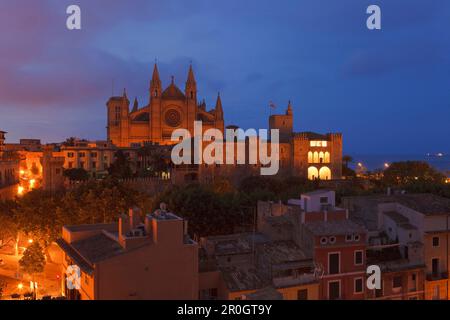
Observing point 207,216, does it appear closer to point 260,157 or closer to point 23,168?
point 260,157

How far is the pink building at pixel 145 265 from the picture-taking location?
15.2 metres

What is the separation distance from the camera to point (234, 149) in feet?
185

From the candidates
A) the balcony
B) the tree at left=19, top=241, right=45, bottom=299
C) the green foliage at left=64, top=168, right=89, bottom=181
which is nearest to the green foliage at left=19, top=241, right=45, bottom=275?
the tree at left=19, top=241, right=45, bottom=299

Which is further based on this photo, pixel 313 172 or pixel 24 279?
pixel 313 172

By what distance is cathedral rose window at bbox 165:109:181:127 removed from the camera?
75.4 meters

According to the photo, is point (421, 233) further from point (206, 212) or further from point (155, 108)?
point (155, 108)

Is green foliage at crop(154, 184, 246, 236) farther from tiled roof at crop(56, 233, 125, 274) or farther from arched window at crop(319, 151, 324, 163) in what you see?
arched window at crop(319, 151, 324, 163)

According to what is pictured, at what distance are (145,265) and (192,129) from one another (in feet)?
199

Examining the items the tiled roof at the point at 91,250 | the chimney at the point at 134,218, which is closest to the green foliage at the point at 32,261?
the tiled roof at the point at 91,250

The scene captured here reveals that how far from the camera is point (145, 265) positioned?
51.1 feet

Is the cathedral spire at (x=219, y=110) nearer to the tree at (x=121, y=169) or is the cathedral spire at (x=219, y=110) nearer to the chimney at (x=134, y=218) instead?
the tree at (x=121, y=169)

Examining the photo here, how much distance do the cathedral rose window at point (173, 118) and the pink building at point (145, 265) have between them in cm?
5908

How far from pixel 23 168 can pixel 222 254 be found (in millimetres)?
47807

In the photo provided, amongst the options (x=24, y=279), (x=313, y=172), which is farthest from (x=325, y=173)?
(x=24, y=279)
